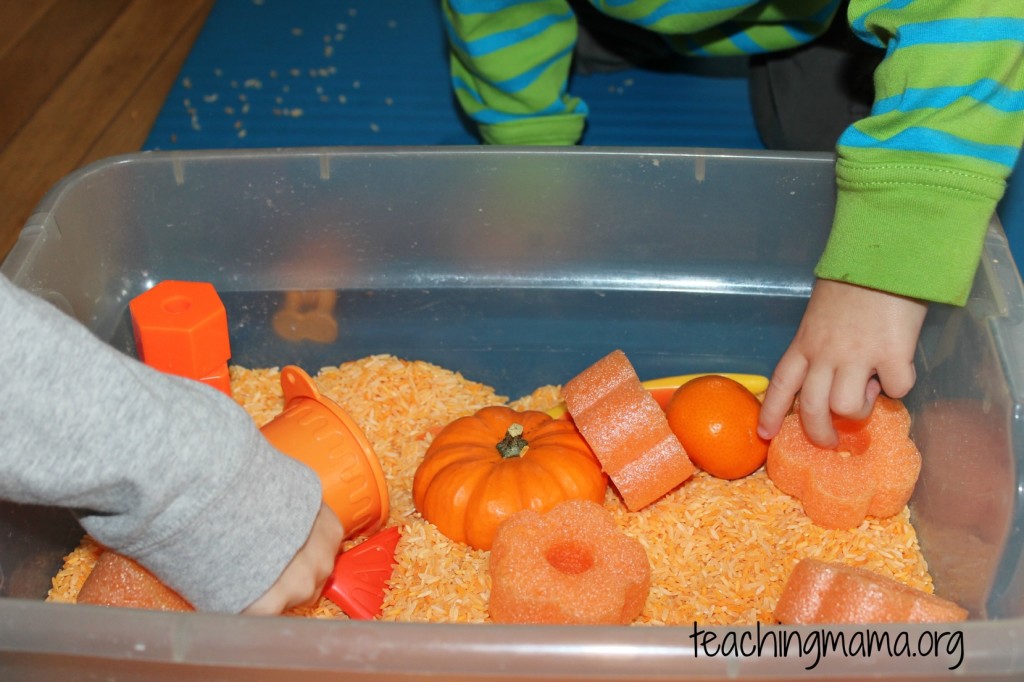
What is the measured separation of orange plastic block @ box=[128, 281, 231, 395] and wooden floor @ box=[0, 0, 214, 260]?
1.43 ft

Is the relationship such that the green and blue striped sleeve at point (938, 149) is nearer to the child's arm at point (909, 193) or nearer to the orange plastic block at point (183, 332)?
the child's arm at point (909, 193)

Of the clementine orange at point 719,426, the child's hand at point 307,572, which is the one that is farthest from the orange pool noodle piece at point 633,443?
the child's hand at point 307,572

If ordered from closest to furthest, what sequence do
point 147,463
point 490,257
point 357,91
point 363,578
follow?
point 147,463
point 363,578
point 490,257
point 357,91

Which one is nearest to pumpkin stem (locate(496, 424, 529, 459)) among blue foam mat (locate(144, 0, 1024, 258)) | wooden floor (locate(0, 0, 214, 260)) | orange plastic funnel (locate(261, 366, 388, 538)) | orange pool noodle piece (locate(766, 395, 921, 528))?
orange plastic funnel (locate(261, 366, 388, 538))

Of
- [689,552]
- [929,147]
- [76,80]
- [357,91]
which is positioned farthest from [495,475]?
[76,80]

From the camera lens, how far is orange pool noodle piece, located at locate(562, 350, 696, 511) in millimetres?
853

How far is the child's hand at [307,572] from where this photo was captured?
0.67 m

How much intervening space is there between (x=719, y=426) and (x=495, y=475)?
0.63 ft

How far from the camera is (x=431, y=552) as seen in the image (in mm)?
845

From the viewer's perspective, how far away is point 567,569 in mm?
781

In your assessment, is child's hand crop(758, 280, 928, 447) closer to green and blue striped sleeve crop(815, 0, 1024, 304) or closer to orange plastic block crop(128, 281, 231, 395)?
green and blue striped sleeve crop(815, 0, 1024, 304)

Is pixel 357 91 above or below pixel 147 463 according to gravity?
below

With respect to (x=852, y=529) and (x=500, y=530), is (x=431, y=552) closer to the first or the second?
(x=500, y=530)

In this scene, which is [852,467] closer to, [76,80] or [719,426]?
[719,426]
